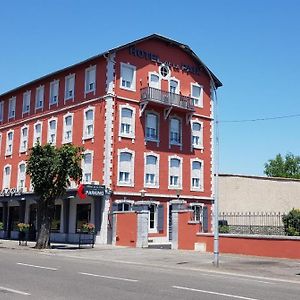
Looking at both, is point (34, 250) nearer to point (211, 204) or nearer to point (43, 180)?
point (43, 180)

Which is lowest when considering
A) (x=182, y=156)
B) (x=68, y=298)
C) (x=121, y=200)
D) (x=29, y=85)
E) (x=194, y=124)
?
(x=68, y=298)

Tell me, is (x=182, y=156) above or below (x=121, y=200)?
above

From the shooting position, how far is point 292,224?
85.9 feet

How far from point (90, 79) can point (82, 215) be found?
10181mm

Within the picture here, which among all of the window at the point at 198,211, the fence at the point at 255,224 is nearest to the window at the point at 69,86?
the window at the point at 198,211

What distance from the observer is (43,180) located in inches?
1112

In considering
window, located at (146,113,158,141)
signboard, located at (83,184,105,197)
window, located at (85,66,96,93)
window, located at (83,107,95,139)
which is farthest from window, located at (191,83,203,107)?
signboard, located at (83,184,105,197)

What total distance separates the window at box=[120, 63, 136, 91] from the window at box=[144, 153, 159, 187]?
5307 mm

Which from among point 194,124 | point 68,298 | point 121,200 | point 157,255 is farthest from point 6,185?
point 68,298

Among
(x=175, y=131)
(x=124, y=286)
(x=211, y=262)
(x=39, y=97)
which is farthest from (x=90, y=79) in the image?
(x=124, y=286)

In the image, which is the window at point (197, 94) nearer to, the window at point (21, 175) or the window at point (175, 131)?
the window at point (175, 131)

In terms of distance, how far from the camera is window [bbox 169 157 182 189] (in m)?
38.2

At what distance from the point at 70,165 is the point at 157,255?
25.4 ft

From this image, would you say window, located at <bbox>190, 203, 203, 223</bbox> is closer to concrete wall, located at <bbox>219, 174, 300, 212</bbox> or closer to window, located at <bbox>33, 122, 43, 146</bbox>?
concrete wall, located at <bbox>219, 174, 300, 212</bbox>
